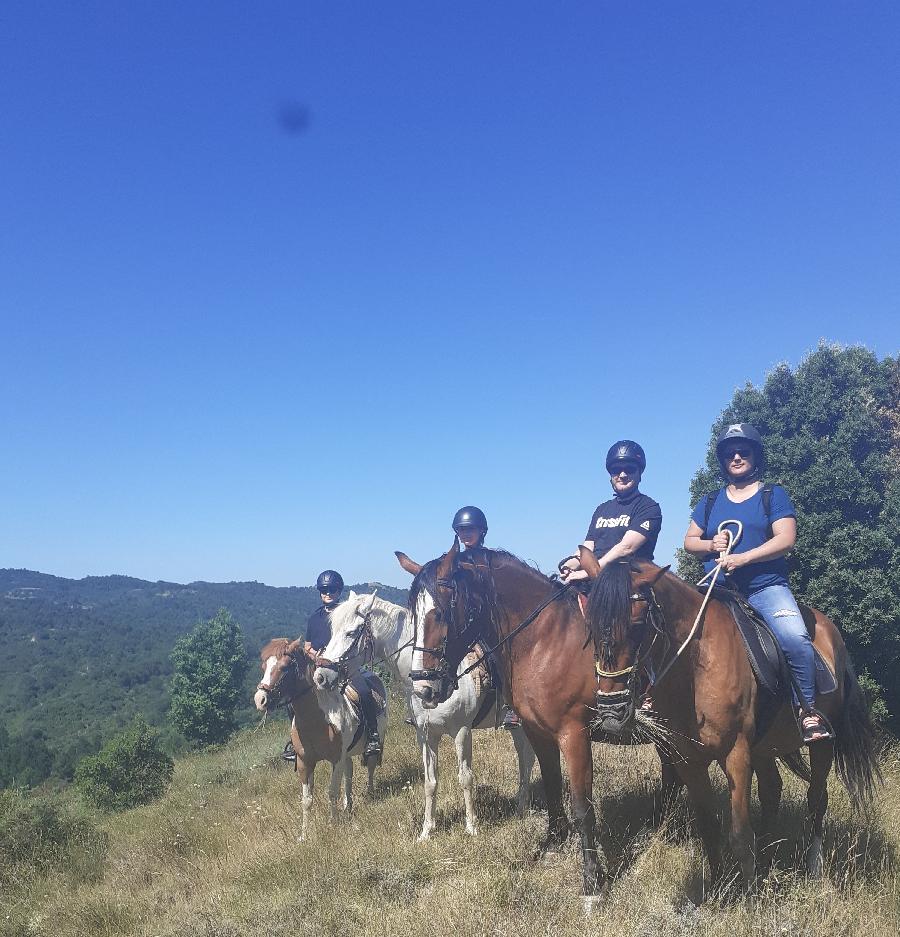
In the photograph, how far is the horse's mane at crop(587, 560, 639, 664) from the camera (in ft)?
13.1

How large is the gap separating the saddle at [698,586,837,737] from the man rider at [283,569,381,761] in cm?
500

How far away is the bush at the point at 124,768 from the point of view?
82.8 feet

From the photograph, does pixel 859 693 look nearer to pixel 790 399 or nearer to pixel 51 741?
pixel 790 399

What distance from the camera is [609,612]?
4004 millimetres

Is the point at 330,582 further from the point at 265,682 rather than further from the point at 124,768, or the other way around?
the point at 124,768

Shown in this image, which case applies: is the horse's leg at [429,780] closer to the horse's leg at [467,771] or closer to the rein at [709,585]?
the horse's leg at [467,771]

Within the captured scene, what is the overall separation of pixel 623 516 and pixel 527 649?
1514mm

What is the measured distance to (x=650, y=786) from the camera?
292 inches

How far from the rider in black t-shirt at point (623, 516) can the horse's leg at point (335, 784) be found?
153 inches

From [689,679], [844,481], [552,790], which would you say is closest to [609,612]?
[689,679]

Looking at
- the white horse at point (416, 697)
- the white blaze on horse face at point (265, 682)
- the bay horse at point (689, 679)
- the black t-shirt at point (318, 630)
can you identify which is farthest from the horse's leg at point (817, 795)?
the black t-shirt at point (318, 630)

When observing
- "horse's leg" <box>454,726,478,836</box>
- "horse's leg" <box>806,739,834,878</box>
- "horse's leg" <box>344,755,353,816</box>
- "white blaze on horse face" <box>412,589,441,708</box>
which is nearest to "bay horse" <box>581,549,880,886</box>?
"horse's leg" <box>806,739,834,878</box>

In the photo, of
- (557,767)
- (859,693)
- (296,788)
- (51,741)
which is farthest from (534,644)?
(51,741)

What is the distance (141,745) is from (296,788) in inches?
963
